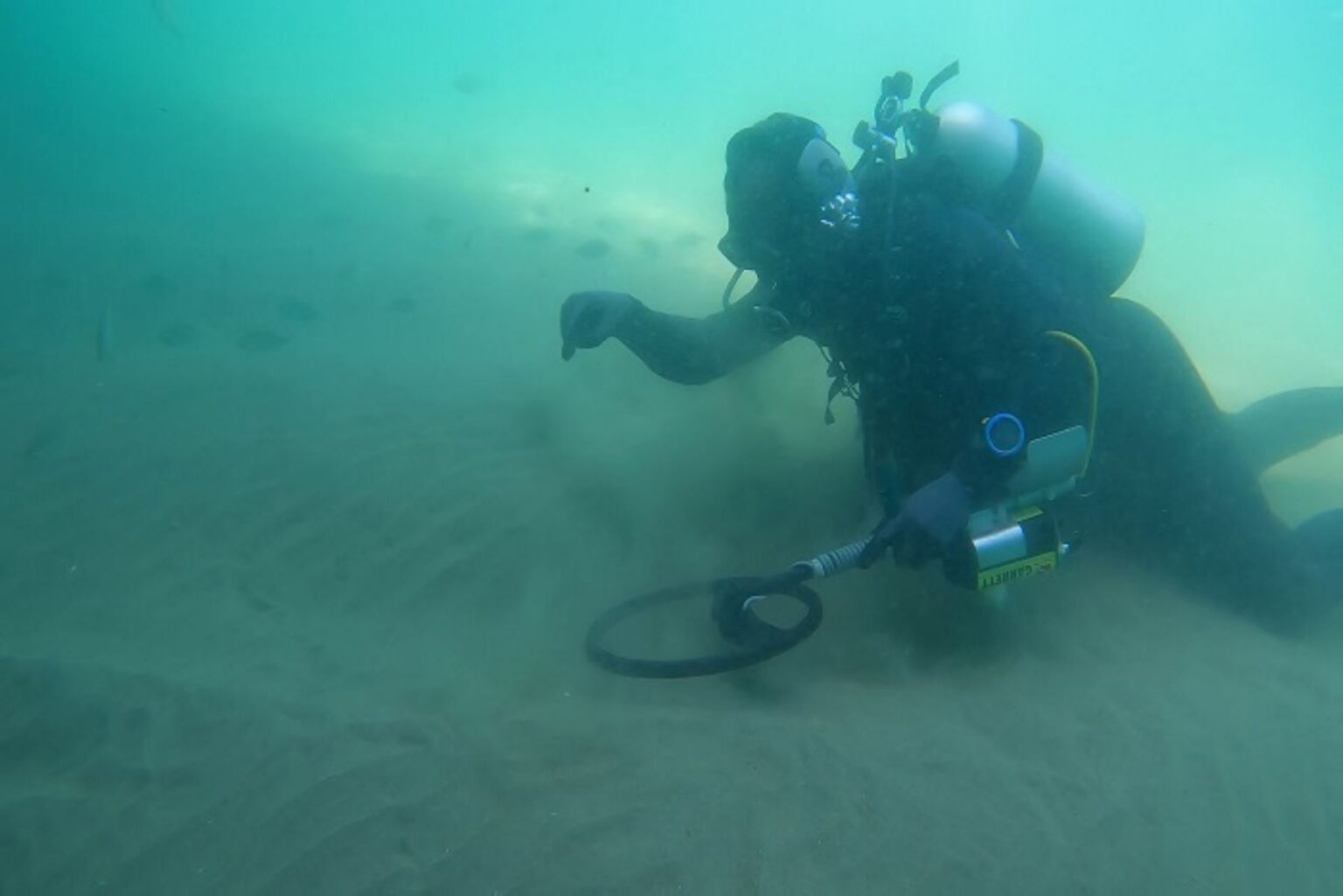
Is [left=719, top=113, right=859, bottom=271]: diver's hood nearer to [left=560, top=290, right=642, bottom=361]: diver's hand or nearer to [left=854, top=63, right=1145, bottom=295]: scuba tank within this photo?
[left=854, top=63, right=1145, bottom=295]: scuba tank

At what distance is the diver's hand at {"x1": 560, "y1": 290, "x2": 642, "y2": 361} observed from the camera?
4.45 m

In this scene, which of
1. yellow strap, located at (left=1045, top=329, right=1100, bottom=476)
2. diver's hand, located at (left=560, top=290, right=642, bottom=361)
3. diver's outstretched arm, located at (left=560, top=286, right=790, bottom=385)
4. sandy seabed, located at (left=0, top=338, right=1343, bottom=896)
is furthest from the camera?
diver's outstretched arm, located at (left=560, top=286, right=790, bottom=385)

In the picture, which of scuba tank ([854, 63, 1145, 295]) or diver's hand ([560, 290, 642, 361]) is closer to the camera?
scuba tank ([854, 63, 1145, 295])

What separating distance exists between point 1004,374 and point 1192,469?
1.74 meters

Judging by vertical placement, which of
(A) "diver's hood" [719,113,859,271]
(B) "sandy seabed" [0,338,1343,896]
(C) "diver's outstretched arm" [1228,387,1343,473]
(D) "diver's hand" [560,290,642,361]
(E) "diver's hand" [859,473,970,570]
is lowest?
(B) "sandy seabed" [0,338,1343,896]

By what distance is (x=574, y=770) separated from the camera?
2.95m

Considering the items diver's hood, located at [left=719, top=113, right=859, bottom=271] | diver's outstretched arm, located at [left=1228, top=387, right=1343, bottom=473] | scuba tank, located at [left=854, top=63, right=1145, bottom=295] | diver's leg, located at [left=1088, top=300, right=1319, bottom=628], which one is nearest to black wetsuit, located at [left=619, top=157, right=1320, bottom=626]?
diver's leg, located at [left=1088, top=300, right=1319, bottom=628]

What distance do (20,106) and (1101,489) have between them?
1209 inches

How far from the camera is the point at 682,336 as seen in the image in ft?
15.8

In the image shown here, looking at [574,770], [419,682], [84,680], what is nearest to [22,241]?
[84,680]

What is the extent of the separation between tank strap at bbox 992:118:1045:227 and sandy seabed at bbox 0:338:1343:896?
2.00 metres

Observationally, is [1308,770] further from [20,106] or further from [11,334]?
[20,106]

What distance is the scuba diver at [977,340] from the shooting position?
3465 millimetres

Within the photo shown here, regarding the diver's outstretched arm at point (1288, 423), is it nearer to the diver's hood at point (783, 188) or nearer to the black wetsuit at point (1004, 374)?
the black wetsuit at point (1004, 374)
